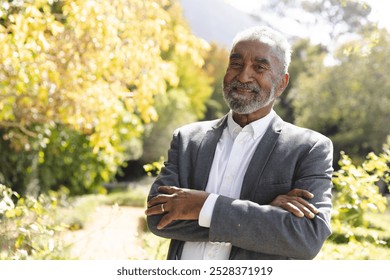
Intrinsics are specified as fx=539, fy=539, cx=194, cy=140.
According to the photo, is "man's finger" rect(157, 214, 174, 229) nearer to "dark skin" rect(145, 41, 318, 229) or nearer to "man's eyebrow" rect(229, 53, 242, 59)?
"dark skin" rect(145, 41, 318, 229)

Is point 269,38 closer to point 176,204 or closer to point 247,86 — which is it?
point 247,86

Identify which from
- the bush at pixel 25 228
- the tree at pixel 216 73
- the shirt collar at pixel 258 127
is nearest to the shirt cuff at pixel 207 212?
the shirt collar at pixel 258 127

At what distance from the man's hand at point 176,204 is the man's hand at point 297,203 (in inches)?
7.1

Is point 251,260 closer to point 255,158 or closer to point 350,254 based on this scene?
point 255,158

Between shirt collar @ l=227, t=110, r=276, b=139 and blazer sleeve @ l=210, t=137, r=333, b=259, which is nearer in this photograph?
blazer sleeve @ l=210, t=137, r=333, b=259

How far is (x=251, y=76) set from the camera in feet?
4.49

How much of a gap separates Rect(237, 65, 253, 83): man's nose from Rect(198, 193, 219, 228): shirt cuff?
1.00 feet

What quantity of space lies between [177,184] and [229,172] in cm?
14

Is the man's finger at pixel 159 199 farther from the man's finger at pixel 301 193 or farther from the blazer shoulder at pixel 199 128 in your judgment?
the man's finger at pixel 301 193

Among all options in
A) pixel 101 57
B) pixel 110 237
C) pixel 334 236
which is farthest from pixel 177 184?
pixel 110 237

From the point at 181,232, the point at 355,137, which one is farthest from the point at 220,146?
the point at 355,137

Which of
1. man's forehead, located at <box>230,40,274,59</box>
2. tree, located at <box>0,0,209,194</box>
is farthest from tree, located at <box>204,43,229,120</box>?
man's forehead, located at <box>230,40,274,59</box>

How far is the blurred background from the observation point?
2.54 m

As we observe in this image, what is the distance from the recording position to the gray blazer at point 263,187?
1258 mm
